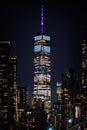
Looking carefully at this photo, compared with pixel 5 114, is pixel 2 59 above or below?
above

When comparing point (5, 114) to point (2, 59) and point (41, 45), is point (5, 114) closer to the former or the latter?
point (2, 59)

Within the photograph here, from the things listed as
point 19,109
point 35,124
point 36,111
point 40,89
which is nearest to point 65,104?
point 19,109

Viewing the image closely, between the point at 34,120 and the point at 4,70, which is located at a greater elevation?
the point at 4,70

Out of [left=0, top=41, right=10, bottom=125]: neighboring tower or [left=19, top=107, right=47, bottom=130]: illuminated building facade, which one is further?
[left=0, top=41, right=10, bottom=125]: neighboring tower

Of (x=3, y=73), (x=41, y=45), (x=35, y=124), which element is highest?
(x=41, y=45)

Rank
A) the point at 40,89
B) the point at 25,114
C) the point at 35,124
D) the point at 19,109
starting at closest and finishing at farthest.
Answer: the point at 35,124
the point at 25,114
the point at 19,109
the point at 40,89

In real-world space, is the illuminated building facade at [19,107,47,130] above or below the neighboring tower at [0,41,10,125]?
below

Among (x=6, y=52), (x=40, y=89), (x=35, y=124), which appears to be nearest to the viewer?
(x=35, y=124)

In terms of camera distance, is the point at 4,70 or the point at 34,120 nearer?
the point at 34,120

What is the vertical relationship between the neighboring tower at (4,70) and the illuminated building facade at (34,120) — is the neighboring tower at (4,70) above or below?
above

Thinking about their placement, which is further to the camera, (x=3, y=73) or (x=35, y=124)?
(x=3, y=73)

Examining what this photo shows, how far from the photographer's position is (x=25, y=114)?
8362cm

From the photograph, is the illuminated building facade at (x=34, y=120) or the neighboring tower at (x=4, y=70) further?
the neighboring tower at (x=4, y=70)

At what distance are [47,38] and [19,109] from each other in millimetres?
73448
